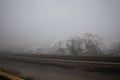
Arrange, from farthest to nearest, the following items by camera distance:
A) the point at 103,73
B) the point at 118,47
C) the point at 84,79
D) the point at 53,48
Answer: the point at 53,48, the point at 118,47, the point at 103,73, the point at 84,79

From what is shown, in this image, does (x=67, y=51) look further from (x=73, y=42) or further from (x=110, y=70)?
(x=110, y=70)

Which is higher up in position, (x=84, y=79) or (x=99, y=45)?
(x=99, y=45)

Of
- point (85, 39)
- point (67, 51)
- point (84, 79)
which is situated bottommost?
point (84, 79)

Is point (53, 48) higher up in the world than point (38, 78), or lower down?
higher up

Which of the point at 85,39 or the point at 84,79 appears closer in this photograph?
the point at 84,79

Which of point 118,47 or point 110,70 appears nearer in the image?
point 110,70

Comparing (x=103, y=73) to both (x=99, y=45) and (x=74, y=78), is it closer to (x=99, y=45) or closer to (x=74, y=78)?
(x=74, y=78)

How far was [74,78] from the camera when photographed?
5.53 metres

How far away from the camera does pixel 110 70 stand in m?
6.16

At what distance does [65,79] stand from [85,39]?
1575 cm

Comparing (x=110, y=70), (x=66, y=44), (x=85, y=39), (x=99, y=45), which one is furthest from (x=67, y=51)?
(x=110, y=70)

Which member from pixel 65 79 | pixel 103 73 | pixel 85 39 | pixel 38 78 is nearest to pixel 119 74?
pixel 103 73

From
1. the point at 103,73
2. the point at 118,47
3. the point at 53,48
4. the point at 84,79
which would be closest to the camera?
the point at 84,79

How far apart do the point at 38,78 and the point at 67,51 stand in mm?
15271
